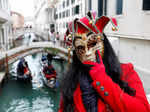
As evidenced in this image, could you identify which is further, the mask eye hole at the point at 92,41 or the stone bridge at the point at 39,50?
the stone bridge at the point at 39,50

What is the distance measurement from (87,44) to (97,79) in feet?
0.76

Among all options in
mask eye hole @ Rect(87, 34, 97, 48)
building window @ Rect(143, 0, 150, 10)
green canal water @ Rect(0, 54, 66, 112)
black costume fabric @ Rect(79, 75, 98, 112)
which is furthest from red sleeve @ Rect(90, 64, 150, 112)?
green canal water @ Rect(0, 54, 66, 112)

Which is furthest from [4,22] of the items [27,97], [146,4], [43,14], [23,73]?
[43,14]

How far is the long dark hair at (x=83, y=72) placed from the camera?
98 cm

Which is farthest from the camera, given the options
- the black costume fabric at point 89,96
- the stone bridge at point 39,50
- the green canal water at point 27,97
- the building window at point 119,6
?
the stone bridge at point 39,50

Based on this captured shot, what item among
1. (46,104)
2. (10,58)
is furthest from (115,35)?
(10,58)

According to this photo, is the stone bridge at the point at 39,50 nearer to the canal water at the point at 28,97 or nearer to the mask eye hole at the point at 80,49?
the canal water at the point at 28,97

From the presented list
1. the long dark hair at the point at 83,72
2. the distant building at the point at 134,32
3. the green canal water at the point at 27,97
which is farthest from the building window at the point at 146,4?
the green canal water at the point at 27,97

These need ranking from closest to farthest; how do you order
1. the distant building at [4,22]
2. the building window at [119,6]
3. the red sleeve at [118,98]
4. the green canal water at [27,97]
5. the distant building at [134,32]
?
the red sleeve at [118,98], the distant building at [134,32], the building window at [119,6], the green canal water at [27,97], the distant building at [4,22]

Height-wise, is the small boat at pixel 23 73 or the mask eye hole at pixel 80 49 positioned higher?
the mask eye hole at pixel 80 49

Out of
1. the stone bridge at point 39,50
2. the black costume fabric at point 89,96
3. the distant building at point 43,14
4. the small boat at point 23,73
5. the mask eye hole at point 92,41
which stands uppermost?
the distant building at point 43,14

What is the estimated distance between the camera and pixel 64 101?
1.12 metres

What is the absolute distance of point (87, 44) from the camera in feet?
3.21

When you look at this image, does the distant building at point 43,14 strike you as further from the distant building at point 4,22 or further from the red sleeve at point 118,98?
the red sleeve at point 118,98
